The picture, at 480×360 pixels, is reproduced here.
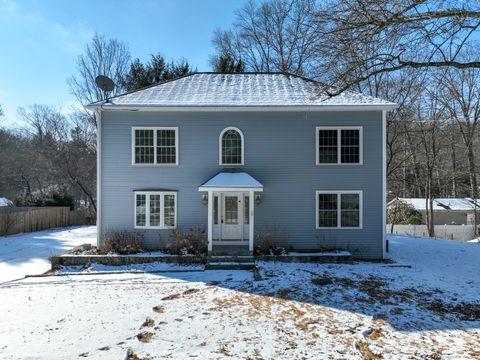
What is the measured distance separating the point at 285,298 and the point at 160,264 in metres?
4.76

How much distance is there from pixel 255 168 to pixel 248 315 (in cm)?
623

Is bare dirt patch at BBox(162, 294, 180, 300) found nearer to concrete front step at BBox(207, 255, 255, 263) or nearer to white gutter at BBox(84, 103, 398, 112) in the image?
concrete front step at BBox(207, 255, 255, 263)

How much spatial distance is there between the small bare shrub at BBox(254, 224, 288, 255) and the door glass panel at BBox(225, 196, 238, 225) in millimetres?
1107

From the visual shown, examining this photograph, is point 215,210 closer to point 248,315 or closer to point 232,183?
point 232,183

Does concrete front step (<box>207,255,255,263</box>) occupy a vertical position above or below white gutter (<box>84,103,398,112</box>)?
below

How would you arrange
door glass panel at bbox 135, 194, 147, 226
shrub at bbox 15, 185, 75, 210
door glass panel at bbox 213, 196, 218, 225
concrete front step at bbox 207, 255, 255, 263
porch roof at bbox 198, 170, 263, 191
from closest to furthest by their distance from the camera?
concrete front step at bbox 207, 255, 255, 263
porch roof at bbox 198, 170, 263, 191
door glass panel at bbox 135, 194, 147, 226
door glass panel at bbox 213, 196, 218, 225
shrub at bbox 15, 185, 75, 210

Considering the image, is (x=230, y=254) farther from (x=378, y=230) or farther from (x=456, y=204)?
(x=456, y=204)

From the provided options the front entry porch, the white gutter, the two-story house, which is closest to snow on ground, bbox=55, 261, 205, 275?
the front entry porch

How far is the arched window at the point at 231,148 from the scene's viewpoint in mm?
11469

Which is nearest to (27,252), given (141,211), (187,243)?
(141,211)

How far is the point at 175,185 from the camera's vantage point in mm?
11391

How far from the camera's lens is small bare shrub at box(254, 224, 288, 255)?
1072 centimetres

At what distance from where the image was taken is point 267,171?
1139cm

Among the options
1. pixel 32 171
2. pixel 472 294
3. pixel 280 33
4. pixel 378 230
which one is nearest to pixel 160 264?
pixel 378 230
